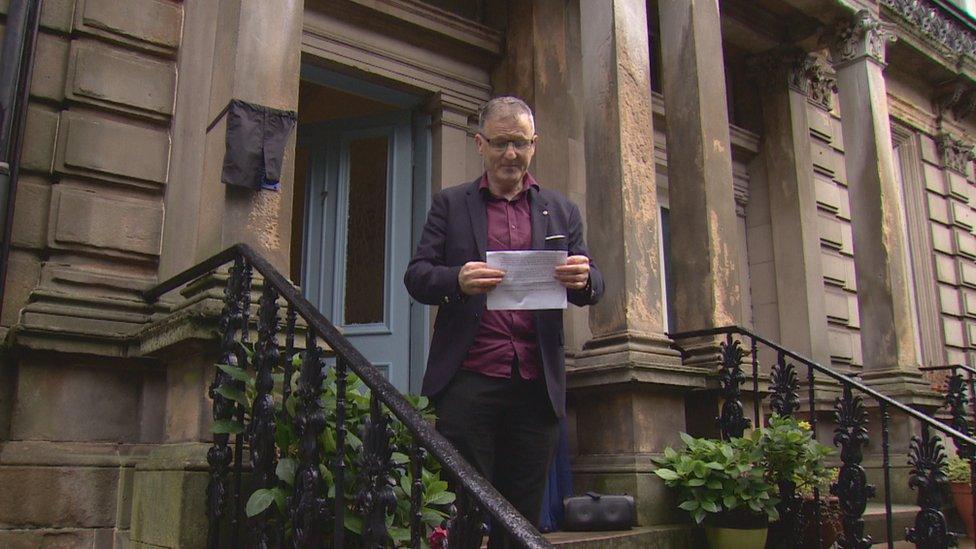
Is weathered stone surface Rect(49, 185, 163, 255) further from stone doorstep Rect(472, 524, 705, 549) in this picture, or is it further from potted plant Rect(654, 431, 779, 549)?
potted plant Rect(654, 431, 779, 549)

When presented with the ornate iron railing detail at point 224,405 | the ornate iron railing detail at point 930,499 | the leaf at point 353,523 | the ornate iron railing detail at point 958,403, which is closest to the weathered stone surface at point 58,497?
the ornate iron railing detail at point 224,405

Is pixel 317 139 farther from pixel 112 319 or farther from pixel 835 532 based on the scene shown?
pixel 835 532

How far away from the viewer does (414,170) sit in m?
7.16

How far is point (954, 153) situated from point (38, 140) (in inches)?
504

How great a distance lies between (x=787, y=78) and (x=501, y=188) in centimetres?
794

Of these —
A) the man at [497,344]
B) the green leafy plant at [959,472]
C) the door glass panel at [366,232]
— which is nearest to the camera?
the man at [497,344]

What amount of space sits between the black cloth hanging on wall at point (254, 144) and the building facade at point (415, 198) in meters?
0.08

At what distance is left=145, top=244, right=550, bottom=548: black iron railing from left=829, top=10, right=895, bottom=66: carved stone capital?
790cm

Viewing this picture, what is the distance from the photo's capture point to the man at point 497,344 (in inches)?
110

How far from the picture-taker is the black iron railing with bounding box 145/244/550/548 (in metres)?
2.42

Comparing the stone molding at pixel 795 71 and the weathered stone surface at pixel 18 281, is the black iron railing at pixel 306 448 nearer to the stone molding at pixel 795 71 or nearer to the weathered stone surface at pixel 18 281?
the weathered stone surface at pixel 18 281

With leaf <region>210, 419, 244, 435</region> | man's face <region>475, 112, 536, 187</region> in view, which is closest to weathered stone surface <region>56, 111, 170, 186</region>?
leaf <region>210, 419, 244, 435</region>

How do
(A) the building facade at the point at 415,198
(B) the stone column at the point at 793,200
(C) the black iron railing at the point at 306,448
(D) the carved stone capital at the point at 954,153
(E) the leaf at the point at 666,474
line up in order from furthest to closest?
(D) the carved stone capital at the point at 954,153 → (B) the stone column at the point at 793,200 → (E) the leaf at the point at 666,474 → (A) the building facade at the point at 415,198 → (C) the black iron railing at the point at 306,448

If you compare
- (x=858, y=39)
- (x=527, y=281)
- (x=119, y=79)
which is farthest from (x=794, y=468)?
(x=858, y=39)
